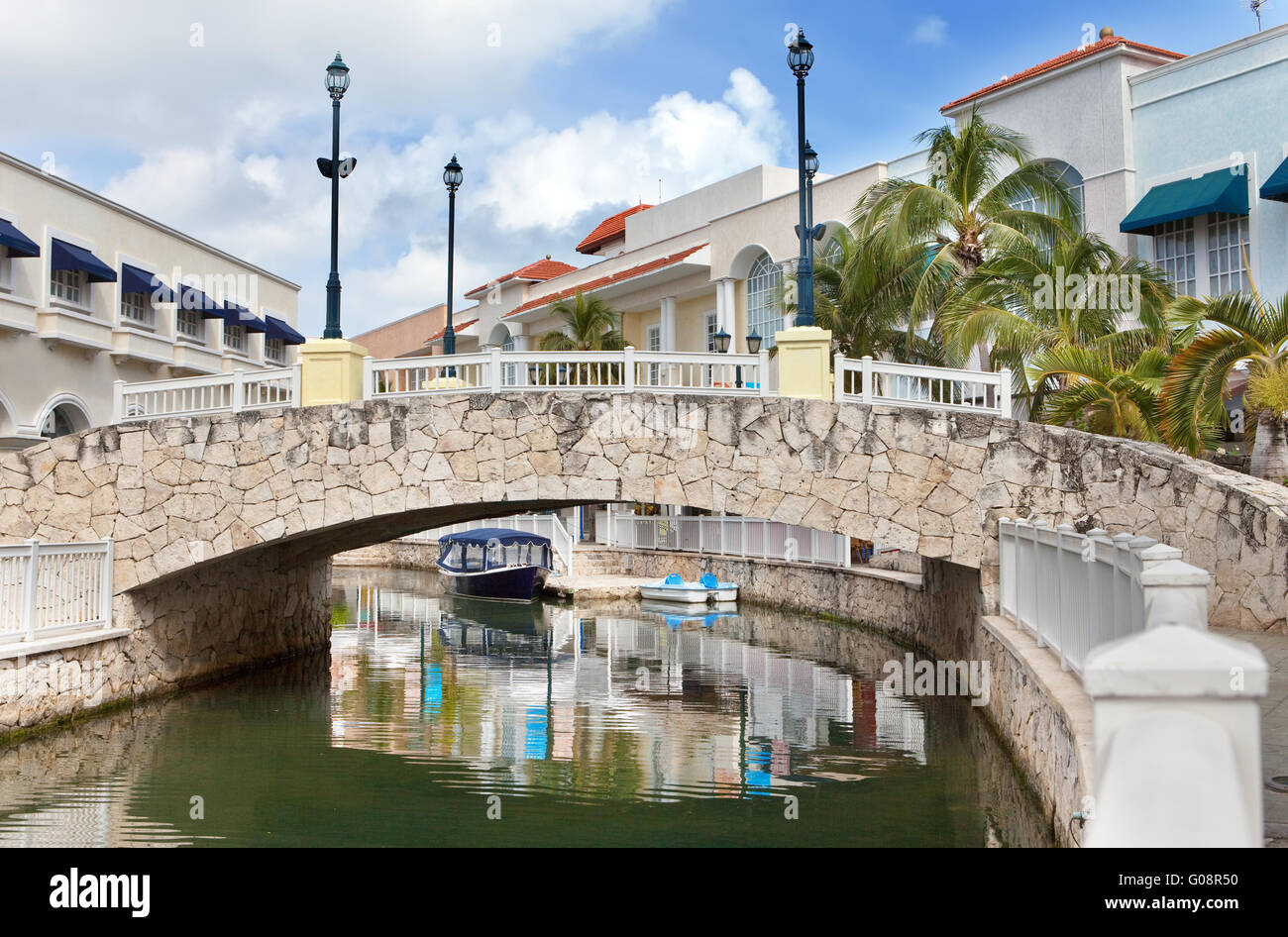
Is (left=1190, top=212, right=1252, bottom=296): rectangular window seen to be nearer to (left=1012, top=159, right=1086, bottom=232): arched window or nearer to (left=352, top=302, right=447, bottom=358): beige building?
(left=1012, top=159, right=1086, bottom=232): arched window

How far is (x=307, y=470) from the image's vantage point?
49.3ft

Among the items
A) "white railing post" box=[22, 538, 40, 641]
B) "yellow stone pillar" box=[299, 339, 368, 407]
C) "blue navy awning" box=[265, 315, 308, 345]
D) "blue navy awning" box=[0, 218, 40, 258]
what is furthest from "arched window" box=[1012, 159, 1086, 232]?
"blue navy awning" box=[265, 315, 308, 345]

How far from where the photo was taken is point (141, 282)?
28359 millimetres

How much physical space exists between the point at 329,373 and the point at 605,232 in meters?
29.3

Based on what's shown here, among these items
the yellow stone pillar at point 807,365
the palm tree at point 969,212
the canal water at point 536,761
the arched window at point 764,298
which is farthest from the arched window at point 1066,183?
the yellow stone pillar at point 807,365

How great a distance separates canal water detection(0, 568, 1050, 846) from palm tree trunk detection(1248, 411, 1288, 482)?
4717mm

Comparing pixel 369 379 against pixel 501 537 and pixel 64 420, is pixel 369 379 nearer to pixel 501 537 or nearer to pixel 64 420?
pixel 64 420

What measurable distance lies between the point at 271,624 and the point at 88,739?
20.0 feet

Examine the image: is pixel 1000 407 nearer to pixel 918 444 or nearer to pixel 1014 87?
pixel 918 444

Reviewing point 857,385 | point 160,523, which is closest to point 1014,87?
point 857,385

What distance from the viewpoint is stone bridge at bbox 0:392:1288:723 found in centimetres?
1402

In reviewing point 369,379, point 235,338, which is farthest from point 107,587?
point 235,338

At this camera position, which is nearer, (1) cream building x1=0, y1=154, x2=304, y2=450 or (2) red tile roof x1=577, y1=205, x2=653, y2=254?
(1) cream building x1=0, y1=154, x2=304, y2=450

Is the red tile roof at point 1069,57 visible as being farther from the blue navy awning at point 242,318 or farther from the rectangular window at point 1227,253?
the blue navy awning at point 242,318
